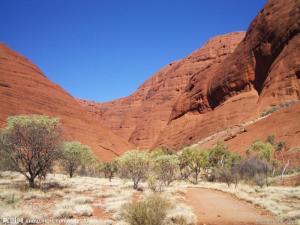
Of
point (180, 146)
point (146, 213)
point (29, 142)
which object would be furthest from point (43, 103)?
point (146, 213)

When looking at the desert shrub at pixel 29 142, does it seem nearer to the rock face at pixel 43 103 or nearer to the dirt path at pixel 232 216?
the dirt path at pixel 232 216

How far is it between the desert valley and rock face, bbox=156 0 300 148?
0.92 feet

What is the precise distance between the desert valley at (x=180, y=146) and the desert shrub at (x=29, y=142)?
0.07 metres

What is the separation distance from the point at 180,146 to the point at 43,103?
128 ft

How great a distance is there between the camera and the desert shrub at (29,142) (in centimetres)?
1972

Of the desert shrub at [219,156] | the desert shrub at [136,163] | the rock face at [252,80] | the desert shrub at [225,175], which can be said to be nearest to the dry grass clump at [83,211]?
the desert shrub at [136,163]

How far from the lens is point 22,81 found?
288 feet

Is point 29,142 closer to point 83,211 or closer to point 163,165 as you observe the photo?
point 83,211

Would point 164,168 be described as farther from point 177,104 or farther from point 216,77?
point 177,104

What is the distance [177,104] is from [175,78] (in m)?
37.4

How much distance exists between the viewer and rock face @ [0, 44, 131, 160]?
3024 inches

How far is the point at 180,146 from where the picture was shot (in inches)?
3393

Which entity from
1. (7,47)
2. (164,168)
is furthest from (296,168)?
(7,47)

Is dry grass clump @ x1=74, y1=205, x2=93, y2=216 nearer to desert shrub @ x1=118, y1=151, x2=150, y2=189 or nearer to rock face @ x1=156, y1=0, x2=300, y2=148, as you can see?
desert shrub @ x1=118, y1=151, x2=150, y2=189
